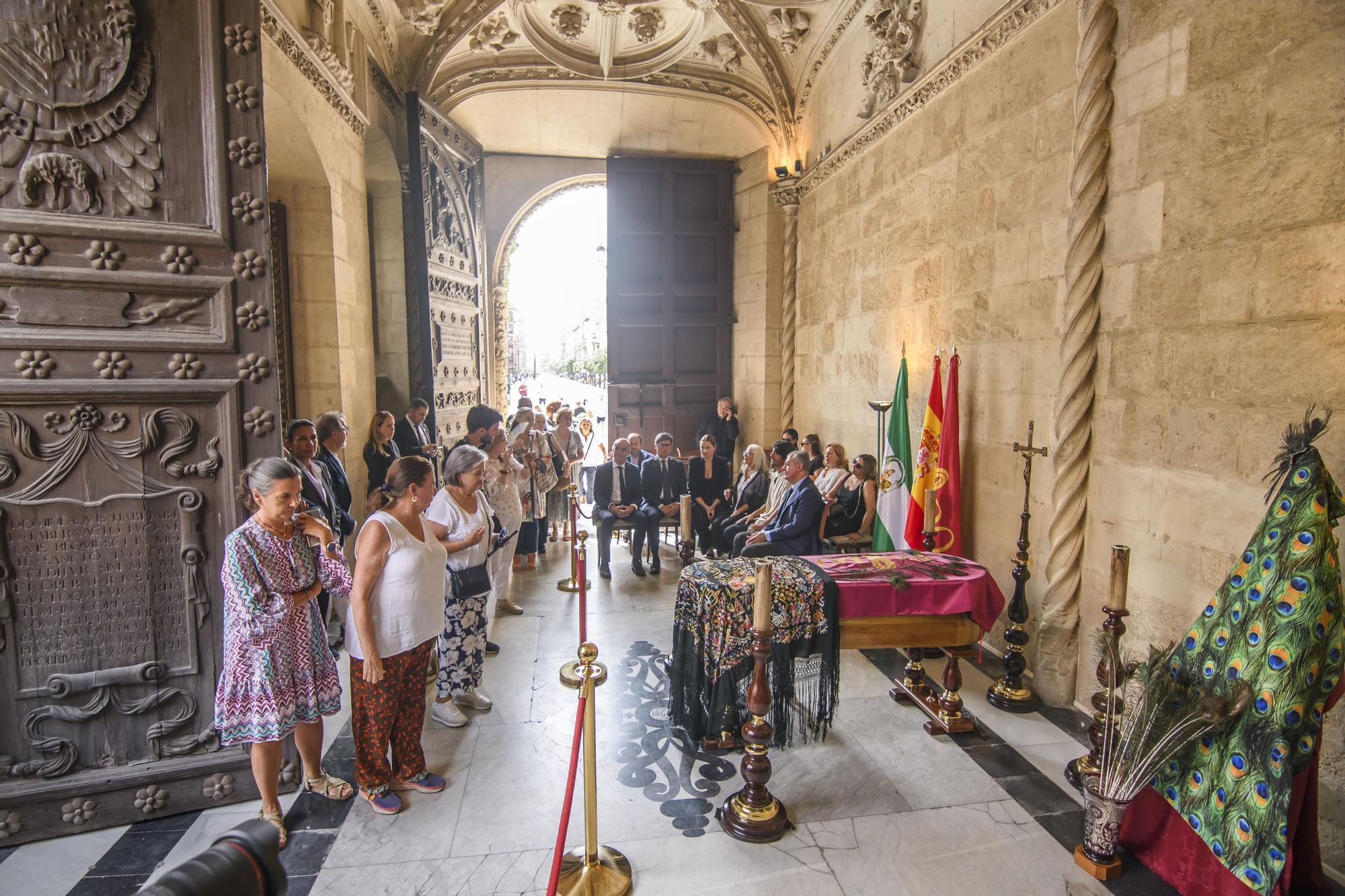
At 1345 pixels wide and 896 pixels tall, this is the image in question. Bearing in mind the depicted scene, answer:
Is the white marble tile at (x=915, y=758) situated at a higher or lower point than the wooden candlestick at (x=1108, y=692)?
lower

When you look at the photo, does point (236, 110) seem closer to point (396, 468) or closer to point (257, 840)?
point (396, 468)

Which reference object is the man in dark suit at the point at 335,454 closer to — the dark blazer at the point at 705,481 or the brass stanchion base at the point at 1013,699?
the dark blazer at the point at 705,481

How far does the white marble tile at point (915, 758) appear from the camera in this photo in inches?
131

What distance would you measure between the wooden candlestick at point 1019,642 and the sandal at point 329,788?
3.70m

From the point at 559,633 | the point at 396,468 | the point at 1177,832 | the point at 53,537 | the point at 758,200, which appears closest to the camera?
the point at 1177,832

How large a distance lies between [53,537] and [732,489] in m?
5.60

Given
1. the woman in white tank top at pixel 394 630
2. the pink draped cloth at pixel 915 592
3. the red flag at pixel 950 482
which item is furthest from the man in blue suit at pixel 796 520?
the woman in white tank top at pixel 394 630

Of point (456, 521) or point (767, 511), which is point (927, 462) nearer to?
point (767, 511)

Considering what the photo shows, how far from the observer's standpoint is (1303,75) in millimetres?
2850

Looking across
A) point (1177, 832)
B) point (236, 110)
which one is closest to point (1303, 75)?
point (1177, 832)

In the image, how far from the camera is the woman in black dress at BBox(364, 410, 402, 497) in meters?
6.15

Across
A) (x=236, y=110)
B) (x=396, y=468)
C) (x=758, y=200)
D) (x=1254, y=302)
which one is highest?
(x=758, y=200)

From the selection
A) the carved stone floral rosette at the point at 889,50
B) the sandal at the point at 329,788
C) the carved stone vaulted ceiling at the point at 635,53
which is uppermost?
the carved stone vaulted ceiling at the point at 635,53

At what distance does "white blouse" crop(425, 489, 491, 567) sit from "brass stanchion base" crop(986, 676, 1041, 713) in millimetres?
3278
